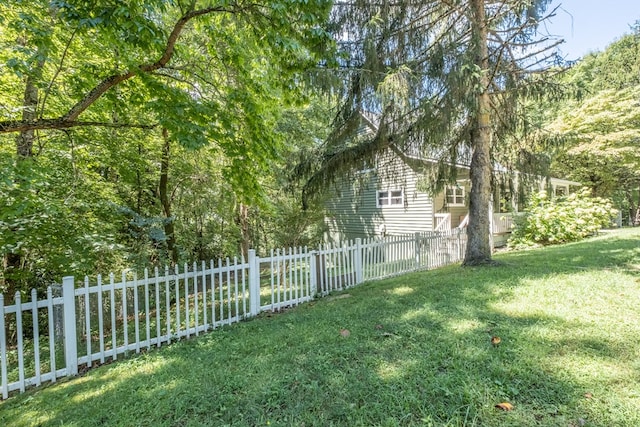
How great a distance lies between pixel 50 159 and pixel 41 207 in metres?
2.36

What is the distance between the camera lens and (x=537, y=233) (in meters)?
11.5

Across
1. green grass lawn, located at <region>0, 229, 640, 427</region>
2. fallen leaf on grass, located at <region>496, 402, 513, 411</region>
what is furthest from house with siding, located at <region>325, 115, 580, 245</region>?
fallen leaf on grass, located at <region>496, 402, 513, 411</region>

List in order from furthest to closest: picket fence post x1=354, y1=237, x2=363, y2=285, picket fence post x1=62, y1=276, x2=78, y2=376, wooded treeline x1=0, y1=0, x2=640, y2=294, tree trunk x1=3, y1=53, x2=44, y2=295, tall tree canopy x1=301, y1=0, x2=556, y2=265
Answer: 1. picket fence post x1=354, y1=237, x2=363, y2=285
2. tall tree canopy x1=301, y1=0, x2=556, y2=265
3. tree trunk x1=3, y1=53, x2=44, y2=295
4. wooded treeline x1=0, y1=0, x2=640, y2=294
5. picket fence post x1=62, y1=276, x2=78, y2=376

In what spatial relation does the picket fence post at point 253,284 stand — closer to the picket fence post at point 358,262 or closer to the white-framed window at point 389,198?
the picket fence post at point 358,262

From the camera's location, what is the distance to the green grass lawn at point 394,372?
7.13 feet

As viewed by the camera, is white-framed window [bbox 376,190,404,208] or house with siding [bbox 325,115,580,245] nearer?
house with siding [bbox 325,115,580,245]

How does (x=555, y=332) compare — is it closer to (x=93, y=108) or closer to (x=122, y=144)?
(x=93, y=108)

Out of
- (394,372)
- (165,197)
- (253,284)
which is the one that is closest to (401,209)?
(165,197)

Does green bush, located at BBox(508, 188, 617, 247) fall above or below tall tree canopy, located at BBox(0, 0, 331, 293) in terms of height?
below

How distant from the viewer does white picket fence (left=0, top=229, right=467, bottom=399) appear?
11.0 feet

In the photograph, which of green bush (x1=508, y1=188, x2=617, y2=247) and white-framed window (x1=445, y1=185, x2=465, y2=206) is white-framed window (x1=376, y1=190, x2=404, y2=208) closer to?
white-framed window (x1=445, y1=185, x2=465, y2=206)

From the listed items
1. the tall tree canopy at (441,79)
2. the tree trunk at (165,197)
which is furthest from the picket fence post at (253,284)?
the tree trunk at (165,197)

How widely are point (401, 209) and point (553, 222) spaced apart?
5.63 metres

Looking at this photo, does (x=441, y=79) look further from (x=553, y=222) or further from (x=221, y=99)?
(x=553, y=222)
